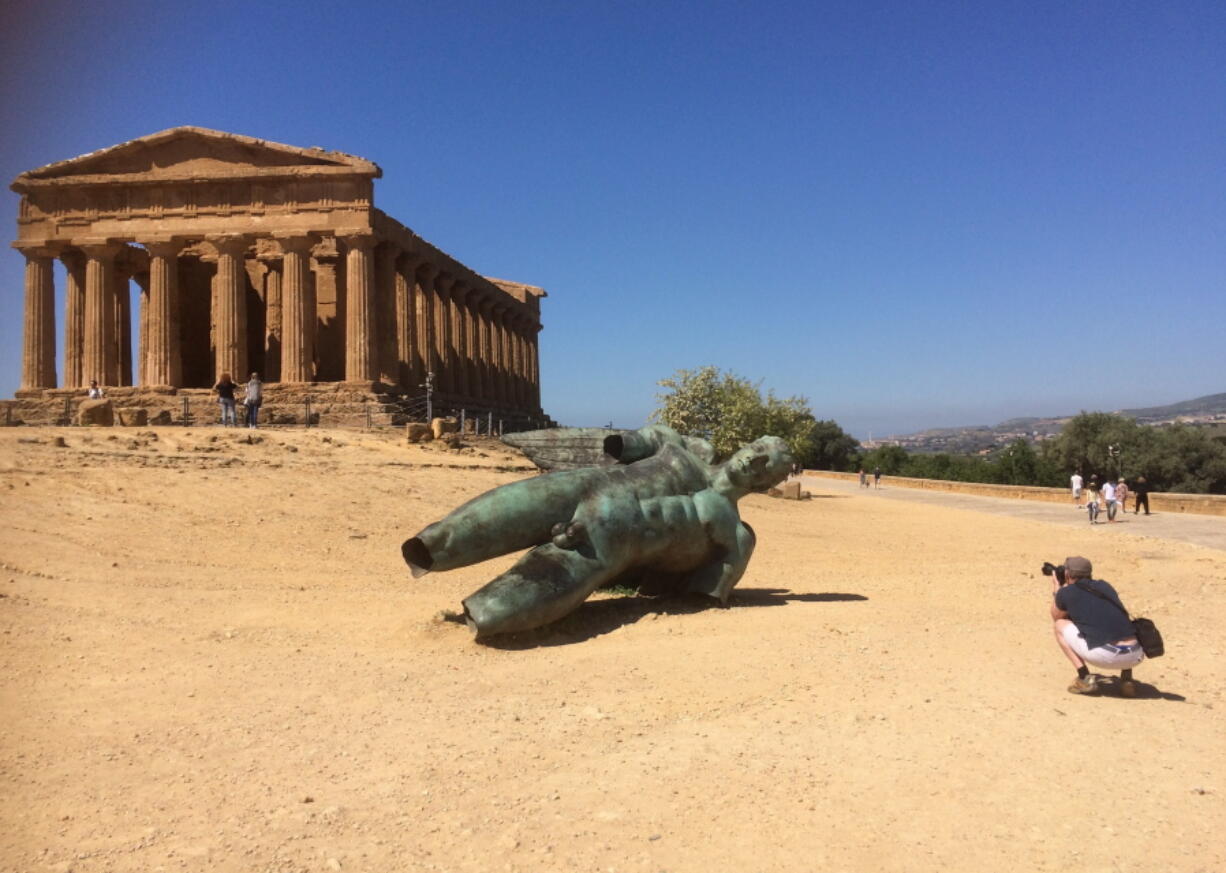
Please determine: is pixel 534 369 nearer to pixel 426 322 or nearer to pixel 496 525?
pixel 426 322

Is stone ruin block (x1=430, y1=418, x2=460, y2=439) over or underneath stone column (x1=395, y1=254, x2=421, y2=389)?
underneath

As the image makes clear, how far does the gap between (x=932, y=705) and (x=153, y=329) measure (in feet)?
101

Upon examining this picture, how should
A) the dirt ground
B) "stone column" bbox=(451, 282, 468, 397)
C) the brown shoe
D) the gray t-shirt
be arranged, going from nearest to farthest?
the dirt ground < the brown shoe < the gray t-shirt < "stone column" bbox=(451, 282, 468, 397)

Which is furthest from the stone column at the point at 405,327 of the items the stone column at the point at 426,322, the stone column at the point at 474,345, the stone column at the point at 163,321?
the stone column at the point at 474,345

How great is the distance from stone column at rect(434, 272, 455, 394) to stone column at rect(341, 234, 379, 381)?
22.5ft

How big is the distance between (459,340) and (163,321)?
1341 cm

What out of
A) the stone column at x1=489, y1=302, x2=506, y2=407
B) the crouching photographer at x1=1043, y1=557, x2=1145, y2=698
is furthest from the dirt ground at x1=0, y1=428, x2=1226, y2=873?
the stone column at x1=489, y1=302, x2=506, y2=407

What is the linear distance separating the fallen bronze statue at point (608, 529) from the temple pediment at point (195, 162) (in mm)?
24288

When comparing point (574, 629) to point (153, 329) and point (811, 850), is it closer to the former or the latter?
point (811, 850)

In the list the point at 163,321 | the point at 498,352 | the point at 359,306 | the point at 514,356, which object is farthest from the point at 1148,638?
the point at 514,356

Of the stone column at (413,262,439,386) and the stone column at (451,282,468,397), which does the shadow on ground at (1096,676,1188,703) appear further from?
the stone column at (451,282,468,397)

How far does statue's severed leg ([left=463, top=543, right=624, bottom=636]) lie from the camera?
6457mm

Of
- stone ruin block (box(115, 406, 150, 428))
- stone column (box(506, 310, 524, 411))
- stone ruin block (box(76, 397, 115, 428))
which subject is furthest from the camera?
stone column (box(506, 310, 524, 411))

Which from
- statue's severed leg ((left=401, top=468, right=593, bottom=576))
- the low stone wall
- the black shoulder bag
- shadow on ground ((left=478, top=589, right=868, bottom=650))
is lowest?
the low stone wall
